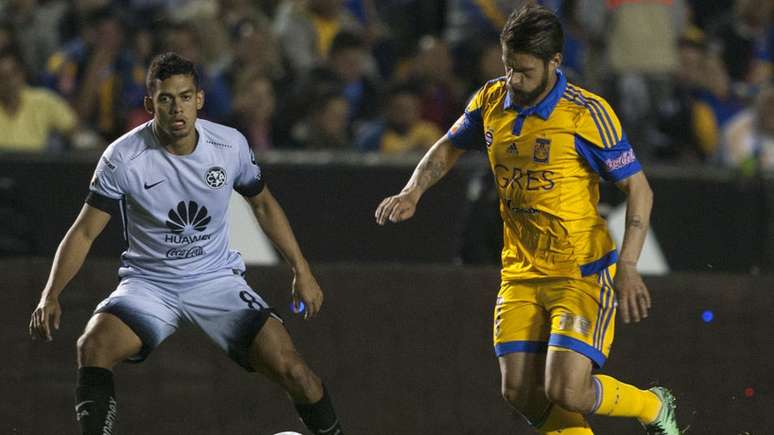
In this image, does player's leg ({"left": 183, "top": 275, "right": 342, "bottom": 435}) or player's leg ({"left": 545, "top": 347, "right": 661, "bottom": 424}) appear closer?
player's leg ({"left": 545, "top": 347, "right": 661, "bottom": 424})

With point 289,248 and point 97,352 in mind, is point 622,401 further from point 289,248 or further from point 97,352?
point 97,352

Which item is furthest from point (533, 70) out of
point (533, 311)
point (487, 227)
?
point (487, 227)

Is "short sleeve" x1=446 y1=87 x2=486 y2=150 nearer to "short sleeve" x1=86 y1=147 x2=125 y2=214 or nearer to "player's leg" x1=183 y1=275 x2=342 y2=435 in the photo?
"player's leg" x1=183 y1=275 x2=342 y2=435

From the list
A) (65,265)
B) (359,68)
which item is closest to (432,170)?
(65,265)

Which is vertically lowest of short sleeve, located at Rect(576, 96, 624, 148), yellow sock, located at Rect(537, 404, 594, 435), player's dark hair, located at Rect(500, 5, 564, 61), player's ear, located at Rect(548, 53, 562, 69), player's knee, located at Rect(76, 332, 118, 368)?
yellow sock, located at Rect(537, 404, 594, 435)

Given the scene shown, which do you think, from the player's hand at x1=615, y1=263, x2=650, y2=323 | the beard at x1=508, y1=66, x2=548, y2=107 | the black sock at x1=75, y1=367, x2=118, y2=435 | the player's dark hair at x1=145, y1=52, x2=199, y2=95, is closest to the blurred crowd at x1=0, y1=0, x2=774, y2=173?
the player's dark hair at x1=145, y1=52, x2=199, y2=95

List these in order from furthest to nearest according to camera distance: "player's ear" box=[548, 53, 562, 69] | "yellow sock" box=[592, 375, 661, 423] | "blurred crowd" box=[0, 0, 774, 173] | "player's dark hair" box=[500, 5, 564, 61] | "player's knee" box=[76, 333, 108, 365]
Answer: "blurred crowd" box=[0, 0, 774, 173], "yellow sock" box=[592, 375, 661, 423], "player's knee" box=[76, 333, 108, 365], "player's ear" box=[548, 53, 562, 69], "player's dark hair" box=[500, 5, 564, 61]

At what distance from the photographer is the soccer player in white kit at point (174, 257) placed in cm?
704

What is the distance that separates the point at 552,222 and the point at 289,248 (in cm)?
127

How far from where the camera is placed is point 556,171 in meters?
6.96

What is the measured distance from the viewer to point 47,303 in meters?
7.01

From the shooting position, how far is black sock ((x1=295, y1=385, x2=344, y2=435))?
7371 millimetres

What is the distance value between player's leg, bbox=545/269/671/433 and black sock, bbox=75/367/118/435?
1956mm

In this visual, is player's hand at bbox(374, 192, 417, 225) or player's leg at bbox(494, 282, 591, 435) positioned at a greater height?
player's hand at bbox(374, 192, 417, 225)
